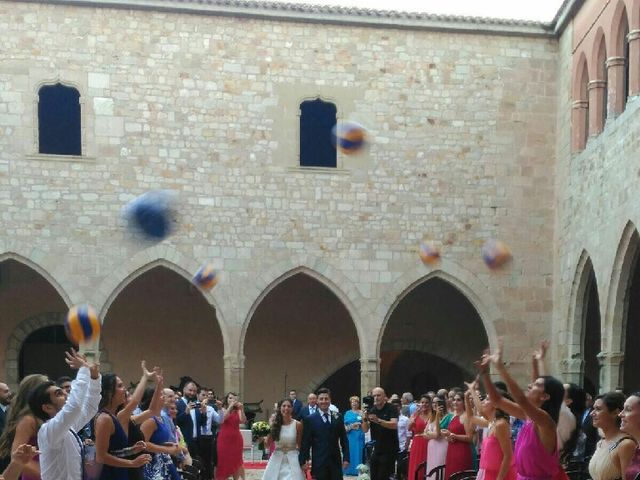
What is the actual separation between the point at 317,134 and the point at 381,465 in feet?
32.2

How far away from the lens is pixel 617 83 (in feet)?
58.2

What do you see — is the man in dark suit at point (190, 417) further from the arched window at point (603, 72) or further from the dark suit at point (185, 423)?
the arched window at point (603, 72)

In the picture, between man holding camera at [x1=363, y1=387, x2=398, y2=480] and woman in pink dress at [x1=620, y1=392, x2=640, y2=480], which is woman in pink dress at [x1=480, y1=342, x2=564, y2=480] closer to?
woman in pink dress at [x1=620, y1=392, x2=640, y2=480]

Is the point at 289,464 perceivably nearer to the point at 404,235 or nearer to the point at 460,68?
the point at 404,235

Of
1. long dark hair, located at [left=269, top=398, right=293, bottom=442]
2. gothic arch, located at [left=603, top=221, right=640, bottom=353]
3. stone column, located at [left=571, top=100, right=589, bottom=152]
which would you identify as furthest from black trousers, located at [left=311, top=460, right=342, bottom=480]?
stone column, located at [left=571, top=100, right=589, bottom=152]

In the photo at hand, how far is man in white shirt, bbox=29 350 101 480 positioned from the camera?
555cm

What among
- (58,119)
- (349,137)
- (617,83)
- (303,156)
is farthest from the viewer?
(303,156)

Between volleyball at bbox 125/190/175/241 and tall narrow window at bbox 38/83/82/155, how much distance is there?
1945 millimetres

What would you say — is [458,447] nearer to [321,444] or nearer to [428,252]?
[321,444]

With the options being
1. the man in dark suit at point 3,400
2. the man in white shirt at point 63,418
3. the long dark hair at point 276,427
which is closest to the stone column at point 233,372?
the long dark hair at point 276,427

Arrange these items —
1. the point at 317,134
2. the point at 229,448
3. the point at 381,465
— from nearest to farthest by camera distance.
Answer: the point at 381,465 → the point at 229,448 → the point at 317,134

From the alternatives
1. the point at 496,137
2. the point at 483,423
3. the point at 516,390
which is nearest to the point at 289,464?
the point at 483,423

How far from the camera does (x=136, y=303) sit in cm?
2264

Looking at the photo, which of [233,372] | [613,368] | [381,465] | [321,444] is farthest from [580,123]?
[321,444]
